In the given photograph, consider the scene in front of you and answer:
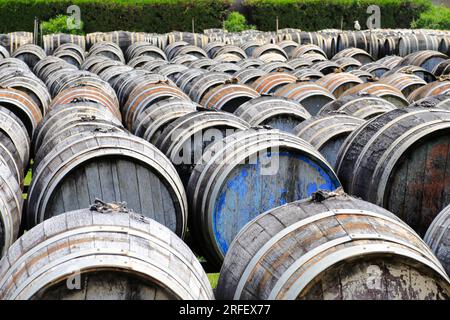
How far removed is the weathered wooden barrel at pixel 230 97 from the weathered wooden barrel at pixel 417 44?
38.3 feet

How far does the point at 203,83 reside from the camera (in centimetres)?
1234

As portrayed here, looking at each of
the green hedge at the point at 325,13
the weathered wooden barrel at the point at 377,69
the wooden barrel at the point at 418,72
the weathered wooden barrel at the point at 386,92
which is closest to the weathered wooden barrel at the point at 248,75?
the wooden barrel at the point at 418,72

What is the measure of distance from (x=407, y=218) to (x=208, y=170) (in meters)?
1.72

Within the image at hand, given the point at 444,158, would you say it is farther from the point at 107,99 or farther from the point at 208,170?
the point at 107,99

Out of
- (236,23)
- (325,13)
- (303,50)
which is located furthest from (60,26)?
(303,50)

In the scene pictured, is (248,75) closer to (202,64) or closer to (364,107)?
(202,64)

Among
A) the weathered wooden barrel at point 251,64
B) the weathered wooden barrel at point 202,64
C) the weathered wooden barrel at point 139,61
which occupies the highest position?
the weathered wooden barrel at point 139,61

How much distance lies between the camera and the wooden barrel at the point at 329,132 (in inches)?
298

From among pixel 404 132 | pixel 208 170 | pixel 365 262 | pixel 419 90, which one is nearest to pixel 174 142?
pixel 208 170

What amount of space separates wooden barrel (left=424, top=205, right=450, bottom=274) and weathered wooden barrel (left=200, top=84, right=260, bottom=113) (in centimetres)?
551

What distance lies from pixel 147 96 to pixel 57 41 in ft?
42.4

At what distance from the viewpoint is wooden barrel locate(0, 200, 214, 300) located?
358cm

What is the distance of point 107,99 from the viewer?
1061 cm

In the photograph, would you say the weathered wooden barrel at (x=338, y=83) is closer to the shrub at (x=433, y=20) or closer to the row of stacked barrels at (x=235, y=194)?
the row of stacked barrels at (x=235, y=194)
